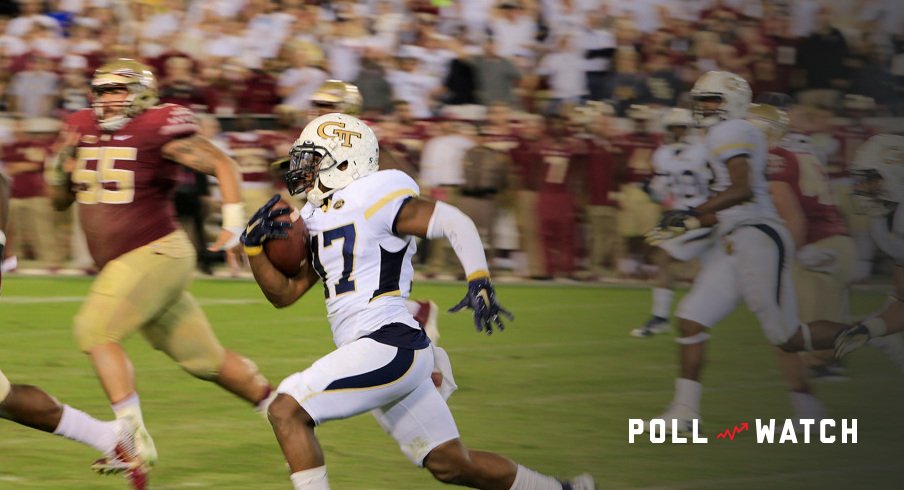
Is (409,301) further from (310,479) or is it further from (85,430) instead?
(310,479)

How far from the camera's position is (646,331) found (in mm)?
10383

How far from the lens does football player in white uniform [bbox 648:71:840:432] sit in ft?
22.5

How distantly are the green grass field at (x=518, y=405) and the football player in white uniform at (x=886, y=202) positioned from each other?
51 centimetres

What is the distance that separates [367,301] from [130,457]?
1.42 meters

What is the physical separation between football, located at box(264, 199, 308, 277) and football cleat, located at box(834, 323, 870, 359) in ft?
11.1

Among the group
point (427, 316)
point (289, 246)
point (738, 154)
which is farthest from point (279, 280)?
point (738, 154)

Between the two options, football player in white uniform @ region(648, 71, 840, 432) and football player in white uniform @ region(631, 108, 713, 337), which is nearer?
football player in white uniform @ region(648, 71, 840, 432)

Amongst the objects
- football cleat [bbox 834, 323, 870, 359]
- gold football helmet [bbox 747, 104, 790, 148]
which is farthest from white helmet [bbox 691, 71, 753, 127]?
gold football helmet [bbox 747, 104, 790, 148]

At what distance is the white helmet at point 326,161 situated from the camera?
4.86m

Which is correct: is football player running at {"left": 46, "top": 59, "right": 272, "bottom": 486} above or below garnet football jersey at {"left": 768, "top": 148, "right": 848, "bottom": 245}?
above

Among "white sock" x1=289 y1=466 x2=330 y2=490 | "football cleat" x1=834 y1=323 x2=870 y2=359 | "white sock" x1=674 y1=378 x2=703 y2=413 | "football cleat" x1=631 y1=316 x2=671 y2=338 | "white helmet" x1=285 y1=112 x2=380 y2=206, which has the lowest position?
"football cleat" x1=631 y1=316 x2=671 y2=338


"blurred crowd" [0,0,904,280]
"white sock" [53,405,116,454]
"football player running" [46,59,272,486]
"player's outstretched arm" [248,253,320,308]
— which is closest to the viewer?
"player's outstretched arm" [248,253,320,308]

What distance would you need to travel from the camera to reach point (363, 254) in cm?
477

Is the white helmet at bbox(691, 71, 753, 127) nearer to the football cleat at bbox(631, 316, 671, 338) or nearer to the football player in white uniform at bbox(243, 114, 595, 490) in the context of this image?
the football player in white uniform at bbox(243, 114, 595, 490)
